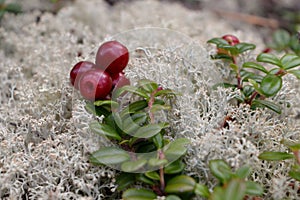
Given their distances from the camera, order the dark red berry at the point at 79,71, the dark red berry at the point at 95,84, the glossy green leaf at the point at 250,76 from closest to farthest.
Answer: the dark red berry at the point at 95,84 → the dark red berry at the point at 79,71 → the glossy green leaf at the point at 250,76

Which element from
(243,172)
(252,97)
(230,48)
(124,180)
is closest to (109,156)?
(124,180)

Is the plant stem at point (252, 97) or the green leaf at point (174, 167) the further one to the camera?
the plant stem at point (252, 97)

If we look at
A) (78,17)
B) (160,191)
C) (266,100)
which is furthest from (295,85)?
(78,17)

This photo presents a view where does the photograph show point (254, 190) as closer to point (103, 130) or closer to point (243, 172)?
point (243, 172)

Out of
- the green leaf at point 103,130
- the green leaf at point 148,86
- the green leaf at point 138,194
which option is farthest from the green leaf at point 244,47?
the green leaf at point 138,194

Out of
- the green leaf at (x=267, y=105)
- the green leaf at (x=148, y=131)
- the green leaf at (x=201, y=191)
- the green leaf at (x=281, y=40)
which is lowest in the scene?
the green leaf at (x=201, y=191)

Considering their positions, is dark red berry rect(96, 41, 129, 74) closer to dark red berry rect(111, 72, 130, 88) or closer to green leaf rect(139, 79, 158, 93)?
dark red berry rect(111, 72, 130, 88)

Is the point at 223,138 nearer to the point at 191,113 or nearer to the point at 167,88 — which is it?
the point at 191,113

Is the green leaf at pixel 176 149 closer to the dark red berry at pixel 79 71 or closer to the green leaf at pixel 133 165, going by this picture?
the green leaf at pixel 133 165
